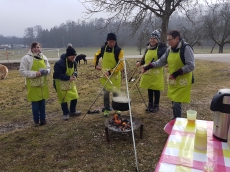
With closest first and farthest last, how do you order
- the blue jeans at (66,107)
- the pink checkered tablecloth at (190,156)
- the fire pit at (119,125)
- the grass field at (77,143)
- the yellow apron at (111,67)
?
the pink checkered tablecloth at (190,156) < the grass field at (77,143) < the fire pit at (119,125) < the yellow apron at (111,67) < the blue jeans at (66,107)

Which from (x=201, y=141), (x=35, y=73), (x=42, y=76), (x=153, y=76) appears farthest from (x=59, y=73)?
(x=201, y=141)

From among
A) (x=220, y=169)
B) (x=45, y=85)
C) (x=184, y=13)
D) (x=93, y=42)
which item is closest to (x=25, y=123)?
(x=45, y=85)

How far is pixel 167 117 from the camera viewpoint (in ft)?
15.8

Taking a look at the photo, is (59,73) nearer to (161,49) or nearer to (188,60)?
(161,49)

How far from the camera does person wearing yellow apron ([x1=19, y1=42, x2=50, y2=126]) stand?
4.00 m

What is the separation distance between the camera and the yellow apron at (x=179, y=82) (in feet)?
11.7

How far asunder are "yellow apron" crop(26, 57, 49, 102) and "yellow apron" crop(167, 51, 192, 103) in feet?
8.74

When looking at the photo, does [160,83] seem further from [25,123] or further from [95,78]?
[95,78]

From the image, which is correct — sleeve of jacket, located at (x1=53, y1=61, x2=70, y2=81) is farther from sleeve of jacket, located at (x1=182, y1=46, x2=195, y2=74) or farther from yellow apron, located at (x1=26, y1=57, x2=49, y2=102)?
sleeve of jacket, located at (x1=182, y1=46, x2=195, y2=74)

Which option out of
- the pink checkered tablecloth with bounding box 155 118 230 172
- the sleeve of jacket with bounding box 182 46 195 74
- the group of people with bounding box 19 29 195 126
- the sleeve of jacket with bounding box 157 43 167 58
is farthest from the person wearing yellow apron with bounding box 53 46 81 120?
the pink checkered tablecloth with bounding box 155 118 230 172

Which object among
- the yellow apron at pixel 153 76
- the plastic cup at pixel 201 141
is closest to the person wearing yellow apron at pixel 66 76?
the yellow apron at pixel 153 76

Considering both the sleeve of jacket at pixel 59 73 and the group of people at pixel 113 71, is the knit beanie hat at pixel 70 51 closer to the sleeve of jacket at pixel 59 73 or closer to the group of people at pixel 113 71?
the group of people at pixel 113 71

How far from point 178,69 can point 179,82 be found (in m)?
0.25

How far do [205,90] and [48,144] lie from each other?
5985 mm
